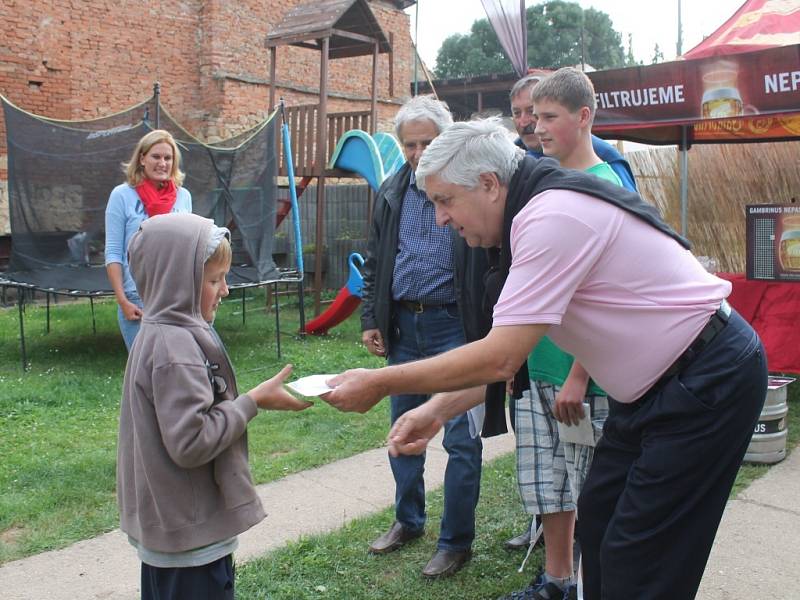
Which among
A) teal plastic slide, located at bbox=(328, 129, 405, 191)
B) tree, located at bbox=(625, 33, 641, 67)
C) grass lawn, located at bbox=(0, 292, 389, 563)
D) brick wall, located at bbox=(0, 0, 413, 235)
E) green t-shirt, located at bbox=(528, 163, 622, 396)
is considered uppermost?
tree, located at bbox=(625, 33, 641, 67)

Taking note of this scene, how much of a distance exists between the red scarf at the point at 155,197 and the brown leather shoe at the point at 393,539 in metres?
2.64

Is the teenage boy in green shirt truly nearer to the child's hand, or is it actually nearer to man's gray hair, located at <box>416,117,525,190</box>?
man's gray hair, located at <box>416,117,525,190</box>

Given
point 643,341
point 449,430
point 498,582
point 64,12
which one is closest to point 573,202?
point 643,341

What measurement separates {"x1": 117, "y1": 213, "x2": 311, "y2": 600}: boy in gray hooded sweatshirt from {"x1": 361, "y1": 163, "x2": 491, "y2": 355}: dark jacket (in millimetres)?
949

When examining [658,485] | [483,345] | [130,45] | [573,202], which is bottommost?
[658,485]

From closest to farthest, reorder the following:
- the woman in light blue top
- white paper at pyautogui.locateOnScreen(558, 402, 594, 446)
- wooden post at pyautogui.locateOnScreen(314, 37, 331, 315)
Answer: white paper at pyautogui.locateOnScreen(558, 402, 594, 446) → the woman in light blue top → wooden post at pyautogui.locateOnScreen(314, 37, 331, 315)

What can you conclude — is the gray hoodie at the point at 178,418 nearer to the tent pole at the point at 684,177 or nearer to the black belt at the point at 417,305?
the black belt at the point at 417,305

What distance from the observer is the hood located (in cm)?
228

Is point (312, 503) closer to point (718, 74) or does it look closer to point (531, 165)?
point (531, 165)

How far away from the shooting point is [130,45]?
1633 centimetres

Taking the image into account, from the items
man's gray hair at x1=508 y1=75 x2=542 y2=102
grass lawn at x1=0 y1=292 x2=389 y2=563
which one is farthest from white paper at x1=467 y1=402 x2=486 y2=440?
grass lawn at x1=0 y1=292 x2=389 y2=563

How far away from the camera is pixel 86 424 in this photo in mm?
6012

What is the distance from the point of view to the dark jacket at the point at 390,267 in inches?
120

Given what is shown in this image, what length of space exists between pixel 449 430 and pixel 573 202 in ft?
6.00
